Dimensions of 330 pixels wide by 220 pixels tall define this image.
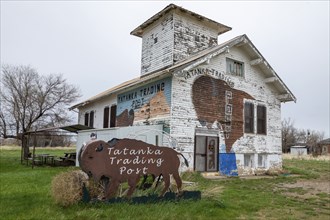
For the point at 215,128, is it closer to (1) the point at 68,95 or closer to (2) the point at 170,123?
(2) the point at 170,123

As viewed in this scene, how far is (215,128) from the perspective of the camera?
14.9 m

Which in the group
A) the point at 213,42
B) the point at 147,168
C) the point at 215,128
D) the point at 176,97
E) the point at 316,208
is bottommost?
the point at 316,208

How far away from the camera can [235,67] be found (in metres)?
16.5

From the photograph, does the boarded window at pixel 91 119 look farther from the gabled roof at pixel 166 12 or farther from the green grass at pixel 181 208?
the green grass at pixel 181 208

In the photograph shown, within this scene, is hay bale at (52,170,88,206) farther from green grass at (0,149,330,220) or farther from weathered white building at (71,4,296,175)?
weathered white building at (71,4,296,175)

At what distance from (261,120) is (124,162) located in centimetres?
1190

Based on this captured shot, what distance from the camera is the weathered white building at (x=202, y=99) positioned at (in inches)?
539

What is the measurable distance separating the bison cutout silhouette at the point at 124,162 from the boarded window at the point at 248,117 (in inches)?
365

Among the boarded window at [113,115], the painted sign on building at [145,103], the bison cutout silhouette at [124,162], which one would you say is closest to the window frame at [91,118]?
the boarded window at [113,115]

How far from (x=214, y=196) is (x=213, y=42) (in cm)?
1207

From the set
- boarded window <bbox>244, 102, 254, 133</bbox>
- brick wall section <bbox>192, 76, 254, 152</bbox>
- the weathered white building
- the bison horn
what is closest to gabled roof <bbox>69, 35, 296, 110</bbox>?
the weathered white building

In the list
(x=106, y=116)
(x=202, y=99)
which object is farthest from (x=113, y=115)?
(x=202, y=99)

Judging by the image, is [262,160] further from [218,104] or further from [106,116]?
[106,116]

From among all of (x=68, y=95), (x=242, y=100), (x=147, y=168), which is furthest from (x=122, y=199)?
(x=68, y=95)
